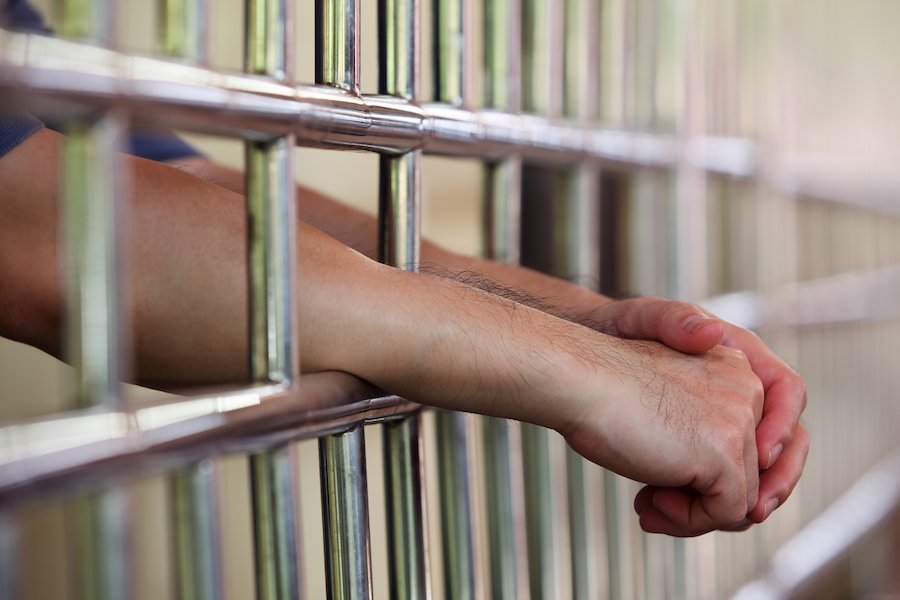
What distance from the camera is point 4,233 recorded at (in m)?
0.50

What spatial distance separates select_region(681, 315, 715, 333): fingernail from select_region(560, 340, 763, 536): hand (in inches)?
0.8

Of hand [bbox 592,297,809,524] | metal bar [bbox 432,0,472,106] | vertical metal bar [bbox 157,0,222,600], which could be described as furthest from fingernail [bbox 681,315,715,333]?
vertical metal bar [bbox 157,0,222,600]

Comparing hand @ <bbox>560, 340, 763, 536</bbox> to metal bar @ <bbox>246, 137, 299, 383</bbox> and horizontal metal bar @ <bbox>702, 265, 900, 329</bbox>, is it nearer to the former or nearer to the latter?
metal bar @ <bbox>246, 137, 299, 383</bbox>

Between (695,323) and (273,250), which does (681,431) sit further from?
(273,250)

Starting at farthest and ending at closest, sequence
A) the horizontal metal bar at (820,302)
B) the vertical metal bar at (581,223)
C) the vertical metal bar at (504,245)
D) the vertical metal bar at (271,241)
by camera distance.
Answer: the horizontal metal bar at (820,302)
the vertical metal bar at (581,223)
the vertical metal bar at (504,245)
the vertical metal bar at (271,241)

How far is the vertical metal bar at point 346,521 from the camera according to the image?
21.5 inches

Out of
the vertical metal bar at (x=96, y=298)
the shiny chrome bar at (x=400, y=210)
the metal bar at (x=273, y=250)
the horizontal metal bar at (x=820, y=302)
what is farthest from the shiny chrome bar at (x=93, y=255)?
the horizontal metal bar at (x=820, y=302)

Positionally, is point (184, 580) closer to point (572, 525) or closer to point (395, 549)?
point (395, 549)

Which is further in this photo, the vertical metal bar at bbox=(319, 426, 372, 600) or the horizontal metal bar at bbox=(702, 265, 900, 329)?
the horizontal metal bar at bbox=(702, 265, 900, 329)

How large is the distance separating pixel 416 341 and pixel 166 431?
173mm

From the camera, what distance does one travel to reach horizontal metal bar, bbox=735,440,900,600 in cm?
149

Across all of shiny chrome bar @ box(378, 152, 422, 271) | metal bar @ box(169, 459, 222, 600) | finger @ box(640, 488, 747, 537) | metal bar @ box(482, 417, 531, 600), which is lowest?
metal bar @ box(482, 417, 531, 600)

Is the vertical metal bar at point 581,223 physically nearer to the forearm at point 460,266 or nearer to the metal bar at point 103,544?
the forearm at point 460,266

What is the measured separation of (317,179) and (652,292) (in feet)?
2.00
